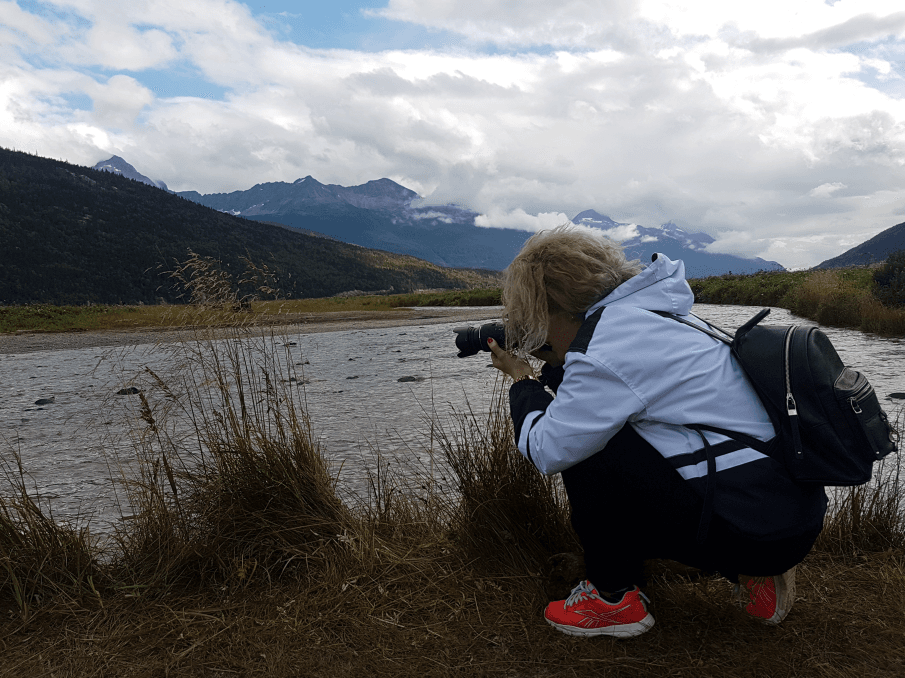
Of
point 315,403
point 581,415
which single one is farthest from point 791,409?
point 315,403

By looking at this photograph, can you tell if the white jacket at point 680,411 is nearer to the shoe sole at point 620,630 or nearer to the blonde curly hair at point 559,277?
the blonde curly hair at point 559,277

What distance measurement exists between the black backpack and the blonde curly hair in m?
0.45

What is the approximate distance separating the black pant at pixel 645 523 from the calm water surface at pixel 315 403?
5.01ft

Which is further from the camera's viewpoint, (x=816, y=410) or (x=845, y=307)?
(x=845, y=307)

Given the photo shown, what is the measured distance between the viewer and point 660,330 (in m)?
1.63

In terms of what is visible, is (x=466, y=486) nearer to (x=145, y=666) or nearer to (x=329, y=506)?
(x=329, y=506)

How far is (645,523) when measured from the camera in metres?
1.82

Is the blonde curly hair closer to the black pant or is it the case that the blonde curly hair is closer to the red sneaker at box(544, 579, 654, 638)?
the black pant

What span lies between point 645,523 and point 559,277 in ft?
2.48

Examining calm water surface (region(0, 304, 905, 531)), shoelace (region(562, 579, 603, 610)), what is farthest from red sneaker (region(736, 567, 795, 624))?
calm water surface (region(0, 304, 905, 531))

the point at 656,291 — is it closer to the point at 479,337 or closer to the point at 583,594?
the point at 479,337

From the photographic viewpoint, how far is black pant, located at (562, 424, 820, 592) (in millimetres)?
1687

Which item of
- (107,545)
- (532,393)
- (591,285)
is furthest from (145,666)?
(591,285)

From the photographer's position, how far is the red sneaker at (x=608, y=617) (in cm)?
195
